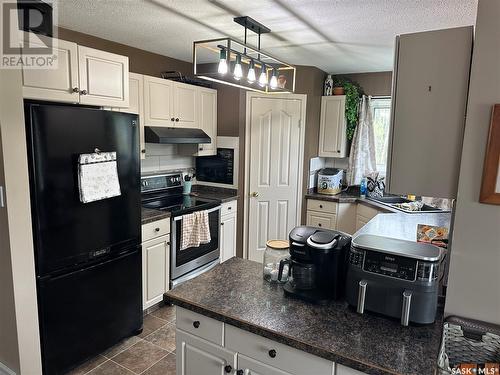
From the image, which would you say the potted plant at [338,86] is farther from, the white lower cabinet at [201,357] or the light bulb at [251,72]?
the white lower cabinet at [201,357]

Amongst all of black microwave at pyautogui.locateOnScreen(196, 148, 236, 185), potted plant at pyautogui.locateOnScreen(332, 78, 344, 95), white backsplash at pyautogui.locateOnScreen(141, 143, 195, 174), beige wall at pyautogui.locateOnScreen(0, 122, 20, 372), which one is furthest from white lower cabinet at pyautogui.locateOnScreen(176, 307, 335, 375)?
potted plant at pyautogui.locateOnScreen(332, 78, 344, 95)

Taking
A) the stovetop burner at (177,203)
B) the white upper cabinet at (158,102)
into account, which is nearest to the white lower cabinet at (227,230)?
the stovetop burner at (177,203)

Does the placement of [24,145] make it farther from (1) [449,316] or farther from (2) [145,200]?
(1) [449,316]

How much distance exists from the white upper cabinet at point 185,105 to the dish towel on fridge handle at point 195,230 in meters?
0.96

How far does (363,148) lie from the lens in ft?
14.3

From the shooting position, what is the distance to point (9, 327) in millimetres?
2068

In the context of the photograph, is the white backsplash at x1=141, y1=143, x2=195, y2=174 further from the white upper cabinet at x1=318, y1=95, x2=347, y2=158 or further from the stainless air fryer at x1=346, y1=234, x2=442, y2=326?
the stainless air fryer at x1=346, y1=234, x2=442, y2=326

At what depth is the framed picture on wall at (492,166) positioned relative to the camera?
1.22 m

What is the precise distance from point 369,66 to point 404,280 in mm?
3135

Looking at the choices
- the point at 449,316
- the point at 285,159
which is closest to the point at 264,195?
the point at 285,159

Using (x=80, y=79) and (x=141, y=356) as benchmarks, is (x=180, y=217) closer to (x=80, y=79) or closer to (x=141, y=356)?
(x=141, y=356)

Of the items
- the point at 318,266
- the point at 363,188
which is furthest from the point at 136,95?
the point at 363,188

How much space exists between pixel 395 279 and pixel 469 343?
0.31 metres

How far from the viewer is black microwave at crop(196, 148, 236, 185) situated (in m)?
4.13
